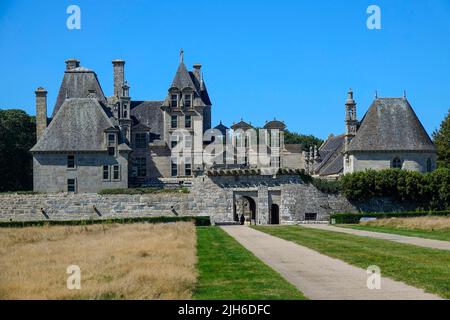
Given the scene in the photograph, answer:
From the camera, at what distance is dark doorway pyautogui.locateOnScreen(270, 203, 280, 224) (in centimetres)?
6249

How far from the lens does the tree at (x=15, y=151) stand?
236 feet

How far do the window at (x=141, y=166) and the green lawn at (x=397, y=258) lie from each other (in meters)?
36.9

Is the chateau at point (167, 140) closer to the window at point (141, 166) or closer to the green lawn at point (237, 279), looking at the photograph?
the window at point (141, 166)

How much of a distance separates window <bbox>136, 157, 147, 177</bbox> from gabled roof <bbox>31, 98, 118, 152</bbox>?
20.4 feet

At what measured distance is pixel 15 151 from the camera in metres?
72.8

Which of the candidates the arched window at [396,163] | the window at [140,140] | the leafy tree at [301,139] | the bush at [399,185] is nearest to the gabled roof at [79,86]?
the window at [140,140]

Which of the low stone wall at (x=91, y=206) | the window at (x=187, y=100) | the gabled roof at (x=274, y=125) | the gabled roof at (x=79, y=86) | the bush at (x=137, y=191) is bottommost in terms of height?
the low stone wall at (x=91, y=206)

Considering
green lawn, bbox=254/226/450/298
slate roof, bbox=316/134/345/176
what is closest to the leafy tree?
slate roof, bbox=316/134/345/176

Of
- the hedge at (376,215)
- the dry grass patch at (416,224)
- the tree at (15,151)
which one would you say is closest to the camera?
the dry grass patch at (416,224)

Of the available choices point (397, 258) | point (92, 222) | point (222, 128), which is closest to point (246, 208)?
point (222, 128)

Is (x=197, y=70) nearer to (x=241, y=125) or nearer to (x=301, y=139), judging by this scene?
(x=241, y=125)

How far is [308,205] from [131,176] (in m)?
16.4

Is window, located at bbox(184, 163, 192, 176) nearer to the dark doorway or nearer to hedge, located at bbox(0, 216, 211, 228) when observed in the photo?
the dark doorway

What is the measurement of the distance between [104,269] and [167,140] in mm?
51149
